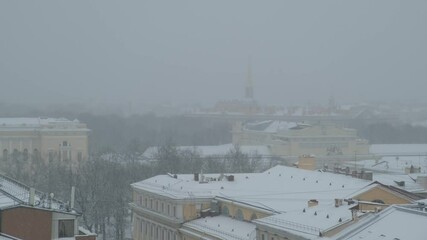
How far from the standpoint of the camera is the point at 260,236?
96.4ft

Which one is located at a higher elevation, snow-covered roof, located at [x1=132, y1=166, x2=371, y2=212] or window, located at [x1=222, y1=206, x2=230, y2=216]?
snow-covered roof, located at [x1=132, y1=166, x2=371, y2=212]

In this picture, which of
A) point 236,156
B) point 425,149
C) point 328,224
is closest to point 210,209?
point 328,224

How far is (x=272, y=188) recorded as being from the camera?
37.5 m

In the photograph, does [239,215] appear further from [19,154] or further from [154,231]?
[19,154]

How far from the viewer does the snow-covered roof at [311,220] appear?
2528cm

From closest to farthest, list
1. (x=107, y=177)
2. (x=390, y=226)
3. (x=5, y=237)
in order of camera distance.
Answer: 1. (x=5, y=237)
2. (x=390, y=226)
3. (x=107, y=177)

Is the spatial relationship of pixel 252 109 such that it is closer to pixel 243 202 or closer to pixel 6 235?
pixel 243 202

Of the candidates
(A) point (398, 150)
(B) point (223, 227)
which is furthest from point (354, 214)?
(A) point (398, 150)

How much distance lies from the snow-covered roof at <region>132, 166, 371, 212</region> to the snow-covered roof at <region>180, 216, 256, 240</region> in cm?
88

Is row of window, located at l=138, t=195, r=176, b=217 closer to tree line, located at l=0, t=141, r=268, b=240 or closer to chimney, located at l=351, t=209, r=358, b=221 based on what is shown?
tree line, located at l=0, t=141, r=268, b=240

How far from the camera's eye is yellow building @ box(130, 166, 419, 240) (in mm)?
27359

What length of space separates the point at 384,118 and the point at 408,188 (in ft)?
515

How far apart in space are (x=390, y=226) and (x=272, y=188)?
48.3 ft

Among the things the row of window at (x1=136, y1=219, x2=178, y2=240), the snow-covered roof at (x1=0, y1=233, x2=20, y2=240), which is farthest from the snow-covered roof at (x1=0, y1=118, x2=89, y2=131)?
the snow-covered roof at (x1=0, y1=233, x2=20, y2=240)
